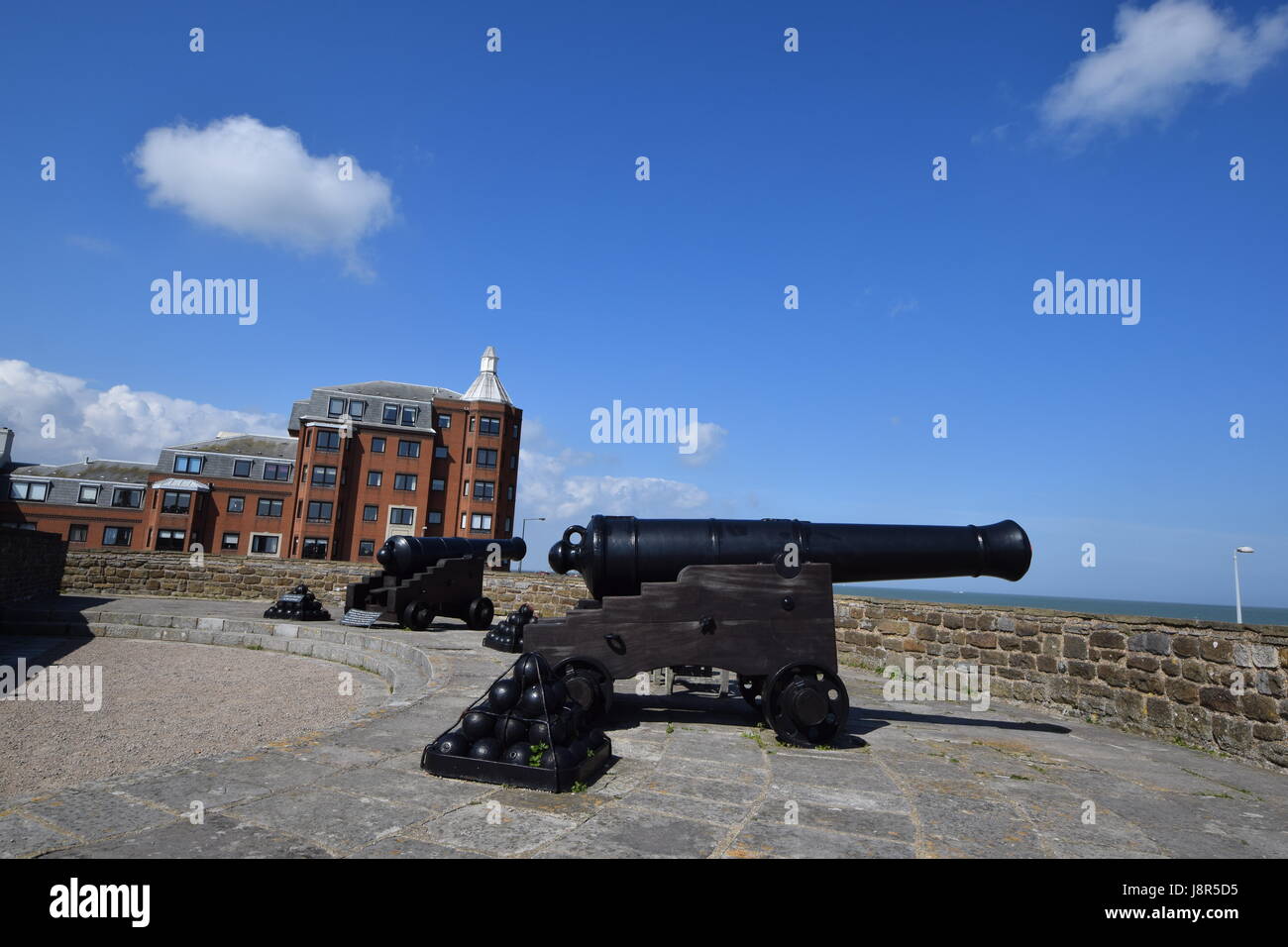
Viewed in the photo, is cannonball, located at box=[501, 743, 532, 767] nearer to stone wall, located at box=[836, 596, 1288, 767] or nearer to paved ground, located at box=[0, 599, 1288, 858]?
paved ground, located at box=[0, 599, 1288, 858]

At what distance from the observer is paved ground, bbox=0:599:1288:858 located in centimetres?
284

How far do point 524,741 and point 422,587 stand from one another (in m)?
9.65

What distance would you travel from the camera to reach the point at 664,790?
3.73 meters

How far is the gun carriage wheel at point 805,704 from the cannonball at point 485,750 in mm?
2041

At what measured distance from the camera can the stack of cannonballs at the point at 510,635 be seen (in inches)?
408

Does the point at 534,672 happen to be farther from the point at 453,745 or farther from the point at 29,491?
the point at 29,491

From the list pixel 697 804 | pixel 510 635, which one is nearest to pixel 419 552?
pixel 510 635

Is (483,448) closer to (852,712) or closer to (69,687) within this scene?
(69,687)

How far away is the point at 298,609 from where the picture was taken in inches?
541

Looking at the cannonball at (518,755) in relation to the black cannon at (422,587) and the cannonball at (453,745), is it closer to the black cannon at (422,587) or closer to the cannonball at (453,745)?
the cannonball at (453,745)
